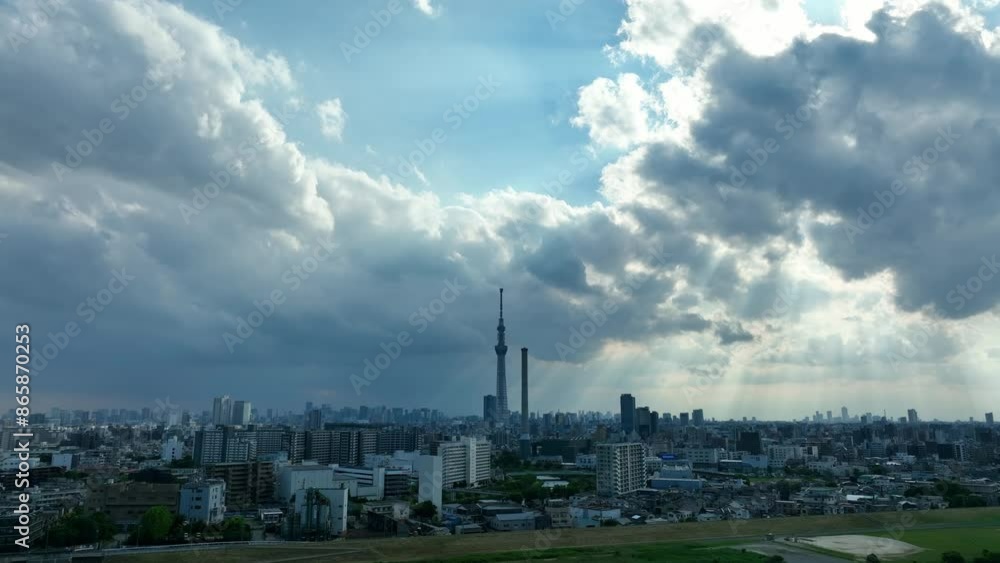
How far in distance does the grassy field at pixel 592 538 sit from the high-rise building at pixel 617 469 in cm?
1330

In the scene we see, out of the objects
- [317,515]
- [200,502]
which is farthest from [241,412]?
[317,515]

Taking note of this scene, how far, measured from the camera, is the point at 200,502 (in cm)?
2489

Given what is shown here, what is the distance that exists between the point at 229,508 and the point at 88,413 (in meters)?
149

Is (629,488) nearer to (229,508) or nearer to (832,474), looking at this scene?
(832,474)

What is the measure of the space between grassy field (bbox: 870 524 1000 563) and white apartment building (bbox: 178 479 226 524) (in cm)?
2407

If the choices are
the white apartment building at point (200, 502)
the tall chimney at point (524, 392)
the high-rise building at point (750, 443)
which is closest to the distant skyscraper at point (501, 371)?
the tall chimney at point (524, 392)

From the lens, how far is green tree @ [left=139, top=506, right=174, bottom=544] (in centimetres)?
1939

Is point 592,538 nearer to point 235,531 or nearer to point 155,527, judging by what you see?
point 235,531

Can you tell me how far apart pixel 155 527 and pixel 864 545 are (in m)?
22.4

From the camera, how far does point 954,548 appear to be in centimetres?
1842

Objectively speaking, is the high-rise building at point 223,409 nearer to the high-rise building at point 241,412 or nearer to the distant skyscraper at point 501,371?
the high-rise building at point 241,412

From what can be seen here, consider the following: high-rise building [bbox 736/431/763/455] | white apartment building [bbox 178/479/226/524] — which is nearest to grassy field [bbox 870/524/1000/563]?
white apartment building [bbox 178/479/226/524]

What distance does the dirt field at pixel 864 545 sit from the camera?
1830 centimetres

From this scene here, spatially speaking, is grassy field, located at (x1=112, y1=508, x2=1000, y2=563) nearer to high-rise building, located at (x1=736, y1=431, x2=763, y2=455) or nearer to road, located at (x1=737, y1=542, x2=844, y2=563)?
road, located at (x1=737, y1=542, x2=844, y2=563)
